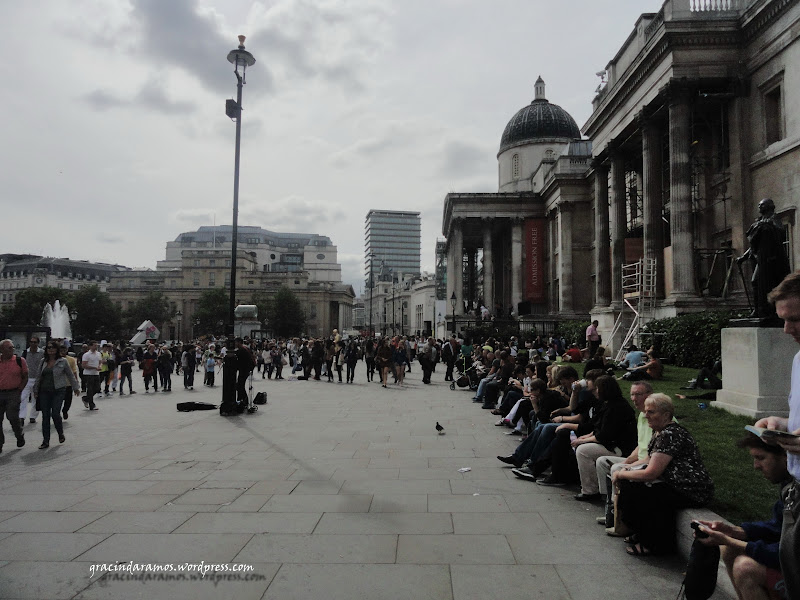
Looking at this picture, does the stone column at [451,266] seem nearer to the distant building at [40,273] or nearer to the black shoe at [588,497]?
the black shoe at [588,497]

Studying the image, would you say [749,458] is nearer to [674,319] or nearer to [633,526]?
[633,526]

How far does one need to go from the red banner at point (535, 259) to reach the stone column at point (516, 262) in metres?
0.67

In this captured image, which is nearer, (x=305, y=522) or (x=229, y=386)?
(x=305, y=522)

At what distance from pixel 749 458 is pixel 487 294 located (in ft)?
143

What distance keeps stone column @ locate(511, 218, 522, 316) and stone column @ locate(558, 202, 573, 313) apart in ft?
21.2

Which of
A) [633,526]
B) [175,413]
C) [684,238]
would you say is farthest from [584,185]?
[633,526]

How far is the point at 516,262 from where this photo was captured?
46.7 m

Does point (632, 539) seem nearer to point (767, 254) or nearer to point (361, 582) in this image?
point (361, 582)

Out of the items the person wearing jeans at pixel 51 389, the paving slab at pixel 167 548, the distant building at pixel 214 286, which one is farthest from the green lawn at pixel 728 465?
the distant building at pixel 214 286

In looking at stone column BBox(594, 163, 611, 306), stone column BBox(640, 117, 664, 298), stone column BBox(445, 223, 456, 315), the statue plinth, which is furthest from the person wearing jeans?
stone column BBox(445, 223, 456, 315)

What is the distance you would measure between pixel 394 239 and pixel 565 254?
14666 centimetres

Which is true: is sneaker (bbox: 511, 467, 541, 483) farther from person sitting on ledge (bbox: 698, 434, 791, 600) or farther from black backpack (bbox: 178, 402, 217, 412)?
black backpack (bbox: 178, 402, 217, 412)

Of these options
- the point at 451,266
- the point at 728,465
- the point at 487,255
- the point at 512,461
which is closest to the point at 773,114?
the point at 728,465

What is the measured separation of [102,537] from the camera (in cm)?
475
